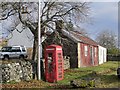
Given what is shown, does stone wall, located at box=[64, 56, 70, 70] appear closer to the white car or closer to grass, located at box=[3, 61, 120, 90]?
grass, located at box=[3, 61, 120, 90]

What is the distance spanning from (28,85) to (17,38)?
36.9 metres

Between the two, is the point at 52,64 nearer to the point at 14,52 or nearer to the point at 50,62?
the point at 50,62

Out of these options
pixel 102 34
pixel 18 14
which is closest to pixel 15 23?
pixel 18 14

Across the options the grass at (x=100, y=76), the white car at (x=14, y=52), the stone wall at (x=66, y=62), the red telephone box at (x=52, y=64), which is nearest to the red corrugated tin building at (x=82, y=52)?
the stone wall at (x=66, y=62)

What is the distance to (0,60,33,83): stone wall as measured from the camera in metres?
15.5

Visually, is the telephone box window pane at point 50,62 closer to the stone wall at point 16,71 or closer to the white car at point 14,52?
the stone wall at point 16,71

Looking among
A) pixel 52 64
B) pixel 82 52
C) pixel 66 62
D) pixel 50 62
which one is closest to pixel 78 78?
pixel 52 64

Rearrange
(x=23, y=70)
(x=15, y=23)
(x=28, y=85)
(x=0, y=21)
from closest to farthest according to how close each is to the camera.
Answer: (x=28, y=85) → (x=23, y=70) → (x=0, y=21) → (x=15, y=23)

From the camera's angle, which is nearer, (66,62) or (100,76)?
(100,76)

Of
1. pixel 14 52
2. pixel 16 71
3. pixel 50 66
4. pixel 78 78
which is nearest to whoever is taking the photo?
pixel 16 71

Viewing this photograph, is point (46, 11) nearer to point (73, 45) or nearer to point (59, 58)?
point (59, 58)

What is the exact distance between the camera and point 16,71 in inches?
647

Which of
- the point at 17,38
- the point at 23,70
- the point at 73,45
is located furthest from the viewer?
the point at 17,38

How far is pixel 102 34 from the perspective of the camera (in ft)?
218
